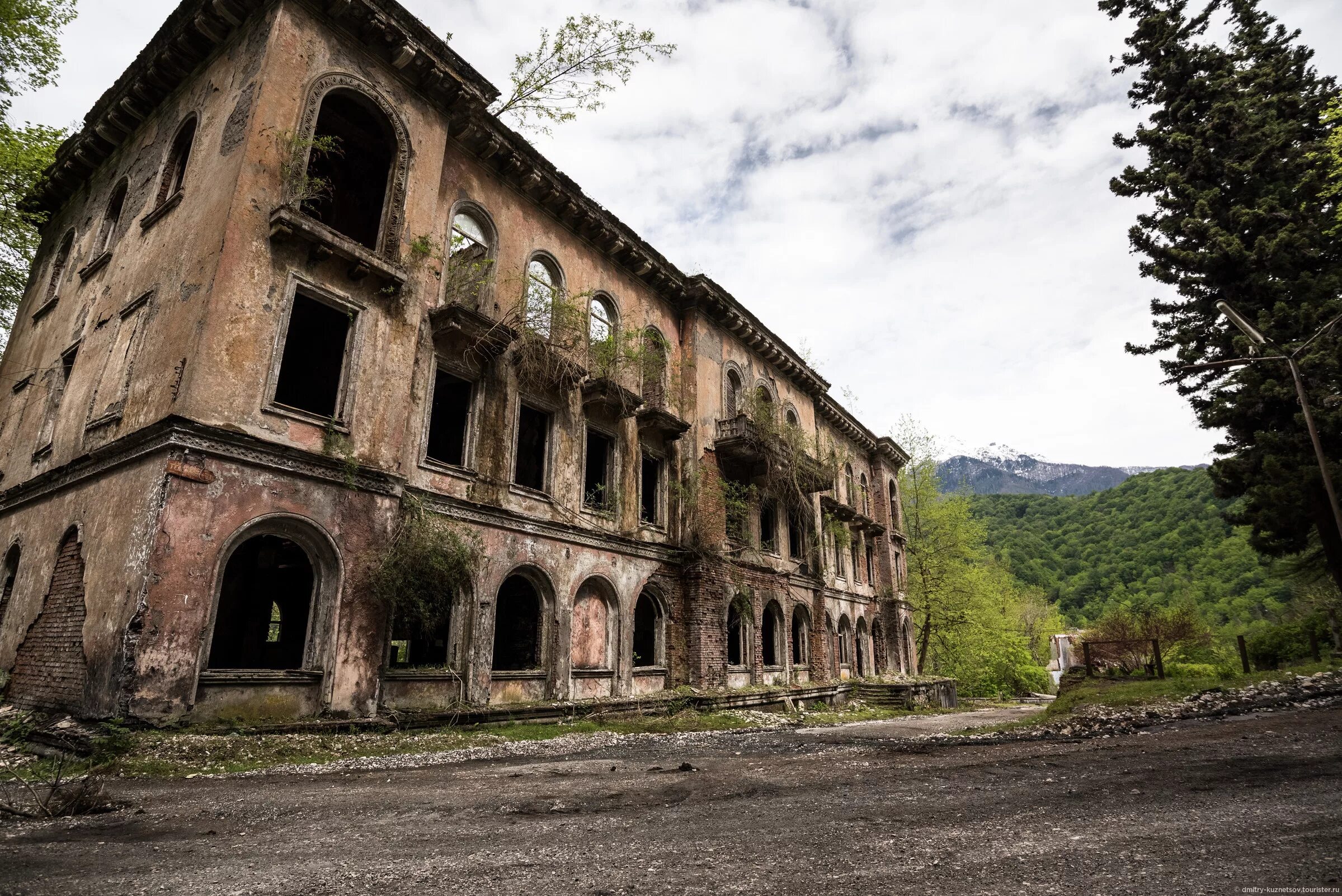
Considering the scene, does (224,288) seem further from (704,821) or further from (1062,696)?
(1062,696)

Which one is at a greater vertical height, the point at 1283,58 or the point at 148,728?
the point at 1283,58

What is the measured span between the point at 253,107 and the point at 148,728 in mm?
8790

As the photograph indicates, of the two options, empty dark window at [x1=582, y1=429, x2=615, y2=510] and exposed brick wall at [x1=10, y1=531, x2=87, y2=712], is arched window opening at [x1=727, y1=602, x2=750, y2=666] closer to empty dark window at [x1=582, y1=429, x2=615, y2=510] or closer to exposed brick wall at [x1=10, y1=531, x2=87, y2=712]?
empty dark window at [x1=582, y1=429, x2=615, y2=510]

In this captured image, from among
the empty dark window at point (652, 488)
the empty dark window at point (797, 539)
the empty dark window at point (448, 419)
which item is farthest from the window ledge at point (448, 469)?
the empty dark window at point (797, 539)

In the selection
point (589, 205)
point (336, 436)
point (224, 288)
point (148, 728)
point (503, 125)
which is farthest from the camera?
point (589, 205)

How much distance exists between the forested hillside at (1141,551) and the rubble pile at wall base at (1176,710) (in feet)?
78.9

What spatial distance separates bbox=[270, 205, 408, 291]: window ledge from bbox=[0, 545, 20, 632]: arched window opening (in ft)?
24.2

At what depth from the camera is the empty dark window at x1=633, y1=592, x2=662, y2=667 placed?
16.3m

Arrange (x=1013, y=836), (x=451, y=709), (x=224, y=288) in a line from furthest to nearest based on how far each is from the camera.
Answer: (x=451, y=709) → (x=224, y=288) → (x=1013, y=836)

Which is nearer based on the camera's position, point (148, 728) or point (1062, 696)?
point (148, 728)

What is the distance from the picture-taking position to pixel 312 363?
14.1 m

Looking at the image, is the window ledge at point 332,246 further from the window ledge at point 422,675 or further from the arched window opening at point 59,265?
the arched window opening at point 59,265

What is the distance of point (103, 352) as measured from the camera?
38.4 feet

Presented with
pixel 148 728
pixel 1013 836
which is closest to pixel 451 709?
pixel 148 728
